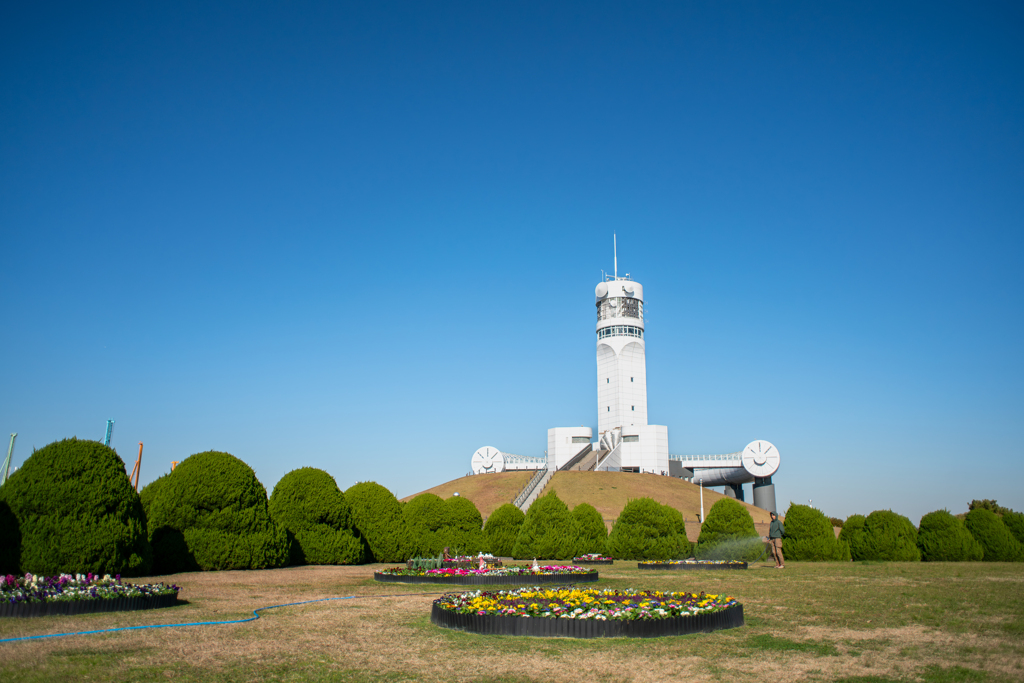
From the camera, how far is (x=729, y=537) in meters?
26.6

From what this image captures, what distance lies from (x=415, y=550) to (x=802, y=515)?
1485cm

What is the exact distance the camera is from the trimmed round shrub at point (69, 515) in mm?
16234

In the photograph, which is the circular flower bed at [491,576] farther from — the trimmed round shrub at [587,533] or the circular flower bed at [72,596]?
the trimmed round shrub at [587,533]

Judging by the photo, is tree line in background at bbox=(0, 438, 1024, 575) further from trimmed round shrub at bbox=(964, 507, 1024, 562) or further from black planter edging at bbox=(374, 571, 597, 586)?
black planter edging at bbox=(374, 571, 597, 586)

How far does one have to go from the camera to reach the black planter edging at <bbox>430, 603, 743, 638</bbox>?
888cm

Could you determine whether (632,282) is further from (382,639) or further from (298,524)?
(382,639)

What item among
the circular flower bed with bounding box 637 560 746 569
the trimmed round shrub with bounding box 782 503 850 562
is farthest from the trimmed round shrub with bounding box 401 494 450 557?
the trimmed round shrub with bounding box 782 503 850 562

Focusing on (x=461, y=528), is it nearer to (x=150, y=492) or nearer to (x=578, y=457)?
(x=150, y=492)

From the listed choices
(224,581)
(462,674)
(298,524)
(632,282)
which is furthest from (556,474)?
(462,674)

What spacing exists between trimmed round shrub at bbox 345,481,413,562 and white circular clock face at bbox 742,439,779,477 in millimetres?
47401

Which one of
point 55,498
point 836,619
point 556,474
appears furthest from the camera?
point 556,474

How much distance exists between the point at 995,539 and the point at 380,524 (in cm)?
2259

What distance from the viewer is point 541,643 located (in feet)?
27.8

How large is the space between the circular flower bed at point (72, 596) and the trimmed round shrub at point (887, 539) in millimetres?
24281
